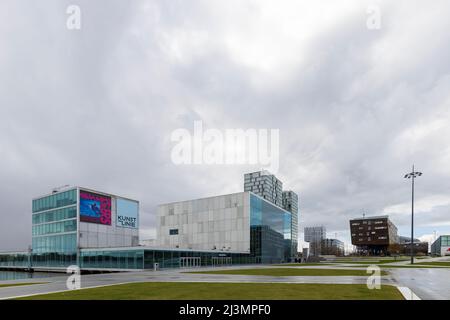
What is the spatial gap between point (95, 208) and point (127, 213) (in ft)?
38.4

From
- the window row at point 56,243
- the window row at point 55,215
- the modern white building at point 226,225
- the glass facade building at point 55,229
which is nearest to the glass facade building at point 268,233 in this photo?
the modern white building at point 226,225

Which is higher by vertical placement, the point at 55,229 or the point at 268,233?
the point at 55,229

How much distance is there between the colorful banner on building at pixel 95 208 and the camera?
71.1m

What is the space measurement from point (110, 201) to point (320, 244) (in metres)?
142

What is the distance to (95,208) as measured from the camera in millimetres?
73875

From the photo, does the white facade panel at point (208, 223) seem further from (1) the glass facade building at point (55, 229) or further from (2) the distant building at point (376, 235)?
(2) the distant building at point (376, 235)

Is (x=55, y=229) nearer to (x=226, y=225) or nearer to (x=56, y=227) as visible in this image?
(x=56, y=227)

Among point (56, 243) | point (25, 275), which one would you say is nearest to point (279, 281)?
point (56, 243)

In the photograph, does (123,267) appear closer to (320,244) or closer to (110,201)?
(110,201)

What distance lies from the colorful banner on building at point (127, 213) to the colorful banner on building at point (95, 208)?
3.72 m
